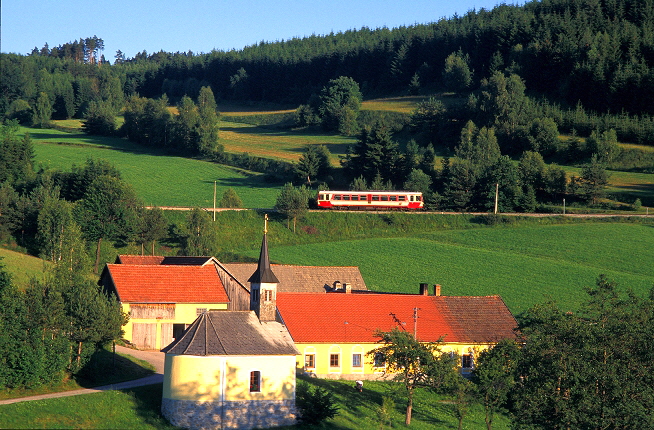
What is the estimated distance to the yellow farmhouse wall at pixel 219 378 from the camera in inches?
1324

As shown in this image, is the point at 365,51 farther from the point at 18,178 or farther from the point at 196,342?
the point at 196,342

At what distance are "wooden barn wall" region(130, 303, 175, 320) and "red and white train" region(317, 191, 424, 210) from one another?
29.4 m

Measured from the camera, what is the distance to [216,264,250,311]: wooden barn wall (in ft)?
162

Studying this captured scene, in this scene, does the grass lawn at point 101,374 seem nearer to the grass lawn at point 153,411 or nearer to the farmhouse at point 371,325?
the grass lawn at point 153,411

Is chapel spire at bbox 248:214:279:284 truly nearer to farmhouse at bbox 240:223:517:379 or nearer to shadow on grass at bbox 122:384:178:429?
farmhouse at bbox 240:223:517:379

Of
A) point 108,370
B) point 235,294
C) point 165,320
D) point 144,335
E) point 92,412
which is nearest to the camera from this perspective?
point 92,412

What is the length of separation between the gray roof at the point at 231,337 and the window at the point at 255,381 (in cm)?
78

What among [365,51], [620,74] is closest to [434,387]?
[620,74]

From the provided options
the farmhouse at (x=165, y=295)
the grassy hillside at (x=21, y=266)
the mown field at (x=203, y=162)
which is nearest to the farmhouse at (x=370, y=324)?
the farmhouse at (x=165, y=295)

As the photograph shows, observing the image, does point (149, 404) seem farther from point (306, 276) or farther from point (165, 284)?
point (306, 276)


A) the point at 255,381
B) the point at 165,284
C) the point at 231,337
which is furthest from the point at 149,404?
the point at 165,284

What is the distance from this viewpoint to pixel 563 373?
3269 cm

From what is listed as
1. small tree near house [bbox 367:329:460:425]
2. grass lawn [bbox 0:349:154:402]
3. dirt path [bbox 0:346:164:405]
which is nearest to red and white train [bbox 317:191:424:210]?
dirt path [bbox 0:346:164:405]

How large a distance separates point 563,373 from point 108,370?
19.7m
